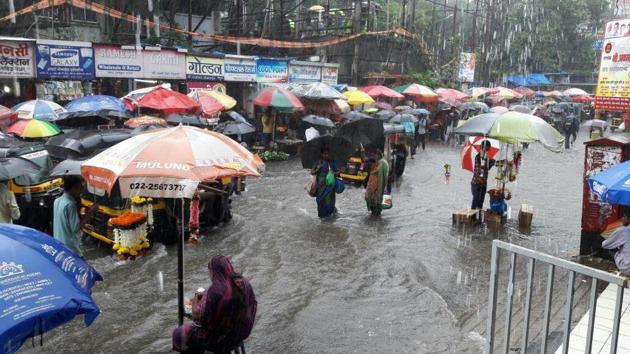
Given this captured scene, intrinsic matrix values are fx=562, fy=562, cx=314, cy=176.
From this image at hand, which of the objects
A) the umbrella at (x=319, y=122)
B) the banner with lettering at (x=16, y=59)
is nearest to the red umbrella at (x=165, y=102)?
the banner with lettering at (x=16, y=59)

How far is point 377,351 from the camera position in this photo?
235 inches

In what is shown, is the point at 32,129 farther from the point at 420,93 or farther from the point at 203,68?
the point at 420,93

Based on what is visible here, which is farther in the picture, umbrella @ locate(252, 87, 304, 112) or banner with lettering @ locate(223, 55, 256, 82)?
banner with lettering @ locate(223, 55, 256, 82)

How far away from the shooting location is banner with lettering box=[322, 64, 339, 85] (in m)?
26.0

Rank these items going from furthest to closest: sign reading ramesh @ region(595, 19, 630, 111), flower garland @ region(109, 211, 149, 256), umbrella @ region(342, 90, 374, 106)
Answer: umbrella @ region(342, 90, 374, 106) → sign reading ramesh @ region(595, 19, 630, 111) → flower garland @ region(109, 211, 149, 256)

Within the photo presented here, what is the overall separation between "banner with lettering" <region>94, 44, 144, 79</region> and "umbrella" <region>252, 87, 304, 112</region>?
3.92m

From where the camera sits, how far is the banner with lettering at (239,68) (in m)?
20.8

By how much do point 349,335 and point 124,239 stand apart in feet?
13.6

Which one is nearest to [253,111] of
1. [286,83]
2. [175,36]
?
[286,83]

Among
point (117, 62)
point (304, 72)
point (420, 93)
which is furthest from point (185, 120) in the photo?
point (420, 93)

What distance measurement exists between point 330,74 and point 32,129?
1641 centimetres

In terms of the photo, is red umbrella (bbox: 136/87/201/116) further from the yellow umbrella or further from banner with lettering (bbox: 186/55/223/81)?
banner with lettering (bbox: 186/55/223/81)

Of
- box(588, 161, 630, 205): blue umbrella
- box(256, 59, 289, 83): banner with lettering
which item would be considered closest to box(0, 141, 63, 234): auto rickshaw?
box(588, 161, 630, 205): blue umbrella

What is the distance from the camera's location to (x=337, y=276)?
327 inches
